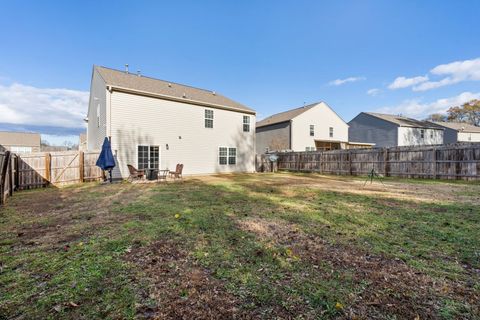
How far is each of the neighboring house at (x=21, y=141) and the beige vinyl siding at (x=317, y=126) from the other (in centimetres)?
5643

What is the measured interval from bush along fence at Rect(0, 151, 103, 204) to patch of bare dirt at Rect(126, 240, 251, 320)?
934 centimetres

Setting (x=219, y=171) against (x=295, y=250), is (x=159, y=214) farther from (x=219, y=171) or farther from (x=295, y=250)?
(x=219, y=171)

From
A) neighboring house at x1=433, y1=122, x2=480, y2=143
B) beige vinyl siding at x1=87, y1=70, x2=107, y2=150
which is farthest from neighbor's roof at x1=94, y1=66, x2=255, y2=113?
neighboring house at x1=433, y1=122, x2=480, y2=143

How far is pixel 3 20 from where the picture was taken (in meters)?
9.97

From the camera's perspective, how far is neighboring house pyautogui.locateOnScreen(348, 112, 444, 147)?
27672 mm

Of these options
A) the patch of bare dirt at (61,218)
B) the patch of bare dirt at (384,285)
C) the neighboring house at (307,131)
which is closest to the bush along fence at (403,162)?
the neighboring house at (307,131)

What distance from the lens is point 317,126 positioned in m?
26.3

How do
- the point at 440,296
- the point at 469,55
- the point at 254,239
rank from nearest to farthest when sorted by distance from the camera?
the point at 440,296
the point at 254,239
the point at 469,55

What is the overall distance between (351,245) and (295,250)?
3.16 feet

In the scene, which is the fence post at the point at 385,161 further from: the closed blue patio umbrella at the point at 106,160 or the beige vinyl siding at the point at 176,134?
the closed blue patio umbrella at the point at 106,160

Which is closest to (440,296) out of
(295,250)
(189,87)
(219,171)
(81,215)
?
(295,250)

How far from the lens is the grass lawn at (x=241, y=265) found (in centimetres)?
198

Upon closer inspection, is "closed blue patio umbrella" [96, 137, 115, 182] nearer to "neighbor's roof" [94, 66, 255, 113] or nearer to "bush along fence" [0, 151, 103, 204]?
"bush along fence" [0, 151, 103, 204]

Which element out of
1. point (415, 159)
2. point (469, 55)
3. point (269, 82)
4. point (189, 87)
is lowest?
point (415, 159)
